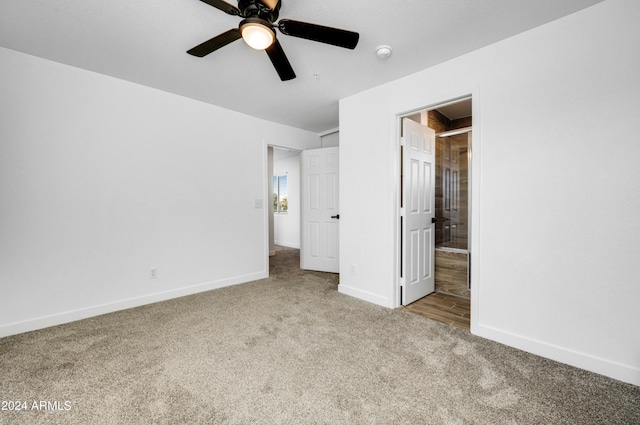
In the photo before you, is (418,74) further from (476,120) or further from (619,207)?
(619,207)

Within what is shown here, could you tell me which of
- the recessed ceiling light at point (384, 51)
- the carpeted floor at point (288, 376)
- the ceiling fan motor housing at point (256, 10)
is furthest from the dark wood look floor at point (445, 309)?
the ceiling fan motor housing at point (256, 10)

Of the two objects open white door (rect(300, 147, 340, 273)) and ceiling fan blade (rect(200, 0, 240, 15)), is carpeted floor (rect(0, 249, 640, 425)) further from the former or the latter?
ceiling fan blade (rect(200, 0, 240, 15))

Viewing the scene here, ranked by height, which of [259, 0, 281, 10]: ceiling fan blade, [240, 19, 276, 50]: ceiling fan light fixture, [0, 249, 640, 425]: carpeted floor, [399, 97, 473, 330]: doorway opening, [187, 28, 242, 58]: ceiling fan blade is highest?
[259, 0, 281, 10]: ceiling fan blade

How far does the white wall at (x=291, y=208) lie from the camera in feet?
22.7

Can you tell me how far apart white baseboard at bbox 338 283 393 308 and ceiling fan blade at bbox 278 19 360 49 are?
250 centimetres

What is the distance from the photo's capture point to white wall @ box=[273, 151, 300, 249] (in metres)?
6.91

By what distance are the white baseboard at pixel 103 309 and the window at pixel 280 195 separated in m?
3.72


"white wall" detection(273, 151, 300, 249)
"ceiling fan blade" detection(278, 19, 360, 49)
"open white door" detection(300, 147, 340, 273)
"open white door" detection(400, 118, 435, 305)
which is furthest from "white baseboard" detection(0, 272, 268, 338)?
"white wall" detection(273, 151, 300, 249)

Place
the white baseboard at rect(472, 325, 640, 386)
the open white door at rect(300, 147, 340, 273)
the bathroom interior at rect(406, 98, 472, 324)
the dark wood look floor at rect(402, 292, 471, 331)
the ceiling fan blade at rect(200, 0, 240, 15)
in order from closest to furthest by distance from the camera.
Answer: the ceiling fan blade at rect(200, 0, 240, 15), the white baseboard at rect(472, 325, 640, 386), the dark wood look floor at rect(402, 292, 471, 331), the bathroom interior at rect(406, 98, 472, 324), the open white door at rect(300, 147, 340, 273)

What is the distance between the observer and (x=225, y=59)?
240cm

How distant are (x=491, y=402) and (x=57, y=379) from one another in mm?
2724

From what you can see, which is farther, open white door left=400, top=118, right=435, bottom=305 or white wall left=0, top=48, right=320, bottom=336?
open white door left=400, top=118, right=435, bottom=305

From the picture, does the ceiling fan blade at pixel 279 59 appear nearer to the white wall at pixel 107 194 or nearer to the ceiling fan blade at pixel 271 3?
the ceiling fan blade at pixel 271 3

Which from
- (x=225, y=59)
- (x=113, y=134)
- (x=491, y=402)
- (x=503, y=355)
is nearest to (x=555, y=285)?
(x=503, y=355)
